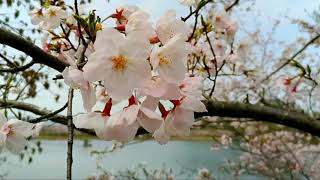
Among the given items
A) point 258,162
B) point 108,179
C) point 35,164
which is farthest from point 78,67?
point 35,164

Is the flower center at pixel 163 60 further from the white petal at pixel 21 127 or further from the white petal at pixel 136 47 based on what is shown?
the white petal at pixel 21 127

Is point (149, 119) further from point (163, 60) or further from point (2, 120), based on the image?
point (2, 120)

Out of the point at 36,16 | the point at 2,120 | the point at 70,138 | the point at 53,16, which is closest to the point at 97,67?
the point at 70,138

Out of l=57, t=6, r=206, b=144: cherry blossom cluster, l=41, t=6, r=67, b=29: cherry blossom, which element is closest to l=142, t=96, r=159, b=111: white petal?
l=57, t=6, r=206, b=144: cherry blossom cluster

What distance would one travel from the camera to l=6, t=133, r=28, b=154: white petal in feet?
4.41

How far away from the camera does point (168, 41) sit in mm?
813

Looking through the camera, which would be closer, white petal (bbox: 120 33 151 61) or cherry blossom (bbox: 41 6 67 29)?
white petal (bbox: 120 33 151 61)

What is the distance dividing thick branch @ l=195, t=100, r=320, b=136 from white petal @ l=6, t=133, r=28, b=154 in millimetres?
763

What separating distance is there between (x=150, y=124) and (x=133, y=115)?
0.14ft

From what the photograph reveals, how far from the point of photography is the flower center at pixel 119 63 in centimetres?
78

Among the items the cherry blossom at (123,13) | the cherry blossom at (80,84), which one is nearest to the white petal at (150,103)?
the cherry blossom at (80,84)

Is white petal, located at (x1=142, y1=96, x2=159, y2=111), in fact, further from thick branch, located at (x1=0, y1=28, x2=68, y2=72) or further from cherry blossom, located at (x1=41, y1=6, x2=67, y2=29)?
cherry blossom, located at (x1=41, y1=6, x2=67, y2=29)

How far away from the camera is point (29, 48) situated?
141 centimetres

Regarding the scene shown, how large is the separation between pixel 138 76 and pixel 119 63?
1.9 inches
